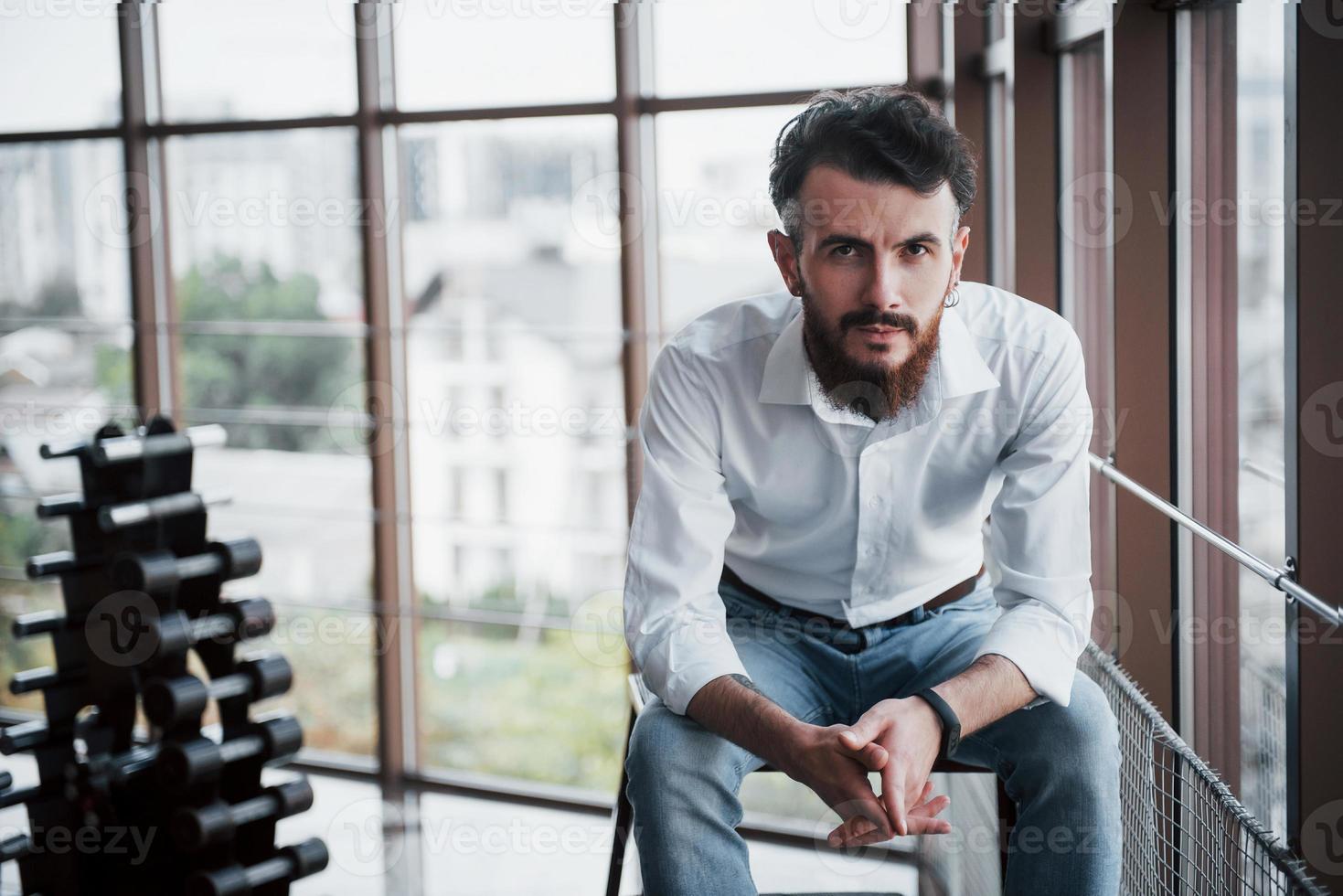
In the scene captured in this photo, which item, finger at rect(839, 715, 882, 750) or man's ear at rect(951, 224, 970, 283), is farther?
man's ear at rect(951, 224, 970, 283)

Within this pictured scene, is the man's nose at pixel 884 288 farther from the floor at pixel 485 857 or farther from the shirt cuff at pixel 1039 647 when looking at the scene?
the floor at pixel 485 857

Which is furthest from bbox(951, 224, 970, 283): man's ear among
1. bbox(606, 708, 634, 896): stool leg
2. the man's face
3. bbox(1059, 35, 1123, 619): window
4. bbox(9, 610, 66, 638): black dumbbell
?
bbox(9, 610, 66, 638): black dumbbell

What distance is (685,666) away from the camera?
1321 mm

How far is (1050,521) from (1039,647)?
165mm

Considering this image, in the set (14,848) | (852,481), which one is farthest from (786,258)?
(14,848)

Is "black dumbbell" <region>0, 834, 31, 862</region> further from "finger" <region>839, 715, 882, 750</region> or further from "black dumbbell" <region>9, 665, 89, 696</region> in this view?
"finger" <region>839, 715, 882, 750</region>

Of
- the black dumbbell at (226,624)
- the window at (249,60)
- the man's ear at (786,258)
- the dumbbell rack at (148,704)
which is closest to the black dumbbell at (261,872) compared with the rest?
the dumbbell rack at (148,704)

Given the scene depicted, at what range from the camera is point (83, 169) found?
319 cm

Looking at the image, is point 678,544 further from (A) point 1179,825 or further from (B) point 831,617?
(A) point 1179,825

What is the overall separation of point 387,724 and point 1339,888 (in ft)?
7.47

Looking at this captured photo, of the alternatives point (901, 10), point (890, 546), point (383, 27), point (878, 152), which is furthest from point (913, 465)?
point (383, 27)

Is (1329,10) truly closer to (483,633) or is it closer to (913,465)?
(913,465)

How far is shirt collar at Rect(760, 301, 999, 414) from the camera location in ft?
4.75

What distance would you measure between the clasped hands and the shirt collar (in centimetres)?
40
